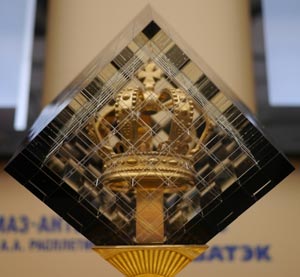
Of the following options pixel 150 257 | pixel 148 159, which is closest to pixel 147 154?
pixel 148 159

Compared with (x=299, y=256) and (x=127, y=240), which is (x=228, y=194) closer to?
(x=127, y=240)

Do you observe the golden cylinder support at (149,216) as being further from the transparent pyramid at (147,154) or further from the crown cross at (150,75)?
the crown cross at (150,75)

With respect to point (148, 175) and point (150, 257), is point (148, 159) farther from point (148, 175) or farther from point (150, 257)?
point (150, 257)

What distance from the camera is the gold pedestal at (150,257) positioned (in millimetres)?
497

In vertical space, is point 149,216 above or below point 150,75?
below

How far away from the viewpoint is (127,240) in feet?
1.72

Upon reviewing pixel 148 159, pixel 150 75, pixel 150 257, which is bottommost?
pixel 150 257

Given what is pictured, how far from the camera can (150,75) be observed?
1.95 ft

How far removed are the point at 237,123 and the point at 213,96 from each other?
5 centimetres

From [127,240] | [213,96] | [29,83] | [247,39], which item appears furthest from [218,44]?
[127,240]

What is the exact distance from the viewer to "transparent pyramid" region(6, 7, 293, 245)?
1.68 ft

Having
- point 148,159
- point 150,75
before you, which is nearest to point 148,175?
point 148,159

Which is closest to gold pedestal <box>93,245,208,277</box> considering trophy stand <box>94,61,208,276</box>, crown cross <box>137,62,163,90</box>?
trophy stand <box>94,61,208,276</box>

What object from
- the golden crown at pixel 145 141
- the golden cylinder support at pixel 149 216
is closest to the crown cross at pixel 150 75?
the golden crown at pixel 145 141
